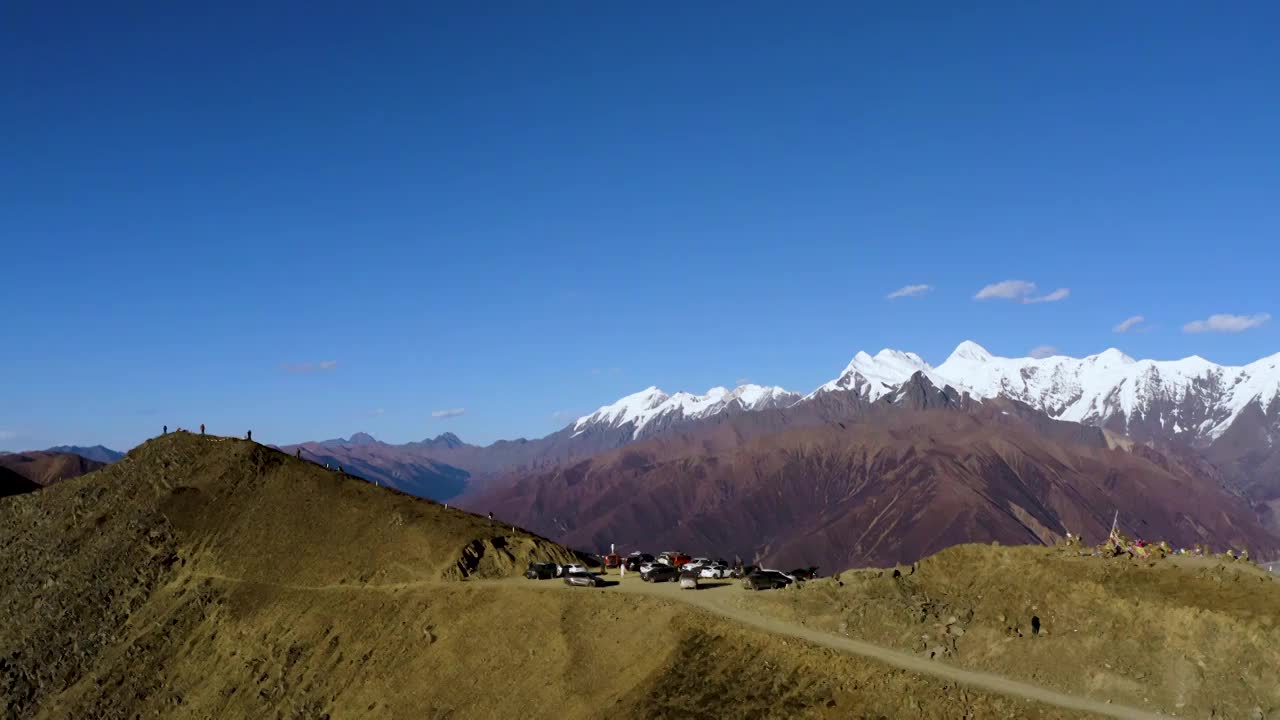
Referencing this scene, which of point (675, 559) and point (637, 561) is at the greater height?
point (637, 561)

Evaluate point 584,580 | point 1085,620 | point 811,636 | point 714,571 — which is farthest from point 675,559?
point 1085,620

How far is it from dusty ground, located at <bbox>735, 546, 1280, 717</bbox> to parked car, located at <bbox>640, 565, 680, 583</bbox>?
39.6ft

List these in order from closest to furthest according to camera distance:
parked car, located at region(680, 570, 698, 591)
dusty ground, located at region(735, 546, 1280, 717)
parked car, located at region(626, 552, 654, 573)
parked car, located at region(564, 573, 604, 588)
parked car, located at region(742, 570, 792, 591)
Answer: dusty ground, located at region(735, 546, 1280, 717) < parked car, located at region(742, 570, 792, 591) < parked car, located at region(680, 570, 698, 591) < parked car, located at region(564, 573, 604, 588) < parked car, located at region(626, 552, 654, 573)

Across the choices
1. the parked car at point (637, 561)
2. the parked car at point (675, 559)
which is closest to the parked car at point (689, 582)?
the parked car at point (637, 561)

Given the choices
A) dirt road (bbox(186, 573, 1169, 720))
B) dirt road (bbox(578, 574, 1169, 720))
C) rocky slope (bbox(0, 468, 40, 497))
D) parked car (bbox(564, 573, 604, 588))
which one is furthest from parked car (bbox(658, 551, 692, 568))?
rocky slope (bbox(0, 468, 40, 497))

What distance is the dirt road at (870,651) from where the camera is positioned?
45.7m

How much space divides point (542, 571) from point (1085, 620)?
47.5 metres

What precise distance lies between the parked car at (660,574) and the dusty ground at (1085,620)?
1208cm

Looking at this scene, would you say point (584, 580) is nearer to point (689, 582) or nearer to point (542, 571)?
point (542, 571)

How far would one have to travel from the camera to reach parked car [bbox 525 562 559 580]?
80.4 m

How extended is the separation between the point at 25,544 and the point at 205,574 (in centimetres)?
3181

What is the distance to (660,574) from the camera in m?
76.8

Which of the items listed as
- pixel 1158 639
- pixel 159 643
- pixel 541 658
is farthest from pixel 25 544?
pixel 1158 639

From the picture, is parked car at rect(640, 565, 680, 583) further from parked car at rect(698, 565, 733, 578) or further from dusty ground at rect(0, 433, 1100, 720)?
dusty ground at rect(0, 433, 1100, 720)
